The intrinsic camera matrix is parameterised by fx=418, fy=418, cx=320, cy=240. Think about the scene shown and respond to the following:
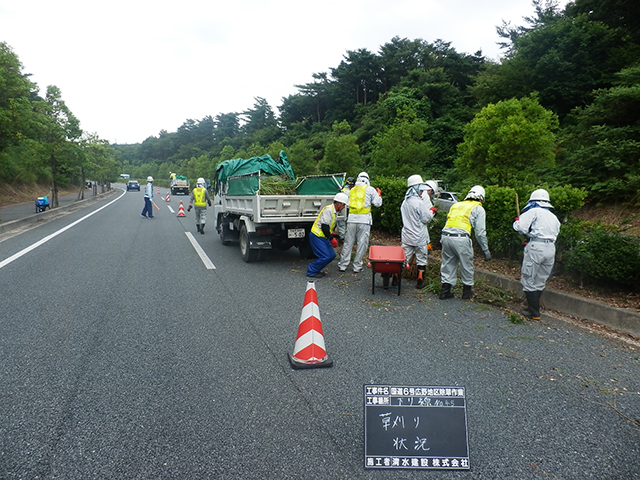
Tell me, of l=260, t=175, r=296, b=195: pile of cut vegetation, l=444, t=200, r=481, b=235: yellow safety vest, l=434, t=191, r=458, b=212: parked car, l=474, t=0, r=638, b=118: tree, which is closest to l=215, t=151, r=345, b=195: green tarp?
l=260, t=175, r=296, b=195: pile of cut vegetation

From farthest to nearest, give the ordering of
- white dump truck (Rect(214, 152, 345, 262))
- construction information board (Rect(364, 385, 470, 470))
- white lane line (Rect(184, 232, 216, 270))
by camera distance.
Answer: white lane line (Rect(184, 232, 216, 270)) < white dump truck (Rect(214, 152, 345, 262)) < construction information board (Rect(364, 385, 470, 470))

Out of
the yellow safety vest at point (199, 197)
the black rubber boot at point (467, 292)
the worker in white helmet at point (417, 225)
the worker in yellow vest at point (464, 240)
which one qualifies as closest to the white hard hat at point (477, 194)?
the worker in yellow vest at point (464, 240)

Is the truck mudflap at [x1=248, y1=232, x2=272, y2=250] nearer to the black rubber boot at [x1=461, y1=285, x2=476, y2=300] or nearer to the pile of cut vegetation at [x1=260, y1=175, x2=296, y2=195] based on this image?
the pile of cut vegetation at [x1=260, y1=175, x2=296, y2=195]

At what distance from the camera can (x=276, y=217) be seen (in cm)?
852

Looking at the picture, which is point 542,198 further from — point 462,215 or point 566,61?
point 566,61

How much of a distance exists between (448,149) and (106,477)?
39819 millimetres

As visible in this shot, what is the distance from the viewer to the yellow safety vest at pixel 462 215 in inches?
248

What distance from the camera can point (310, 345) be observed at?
3.90 m

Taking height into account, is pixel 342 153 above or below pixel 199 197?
above

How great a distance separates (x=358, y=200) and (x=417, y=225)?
130 cm

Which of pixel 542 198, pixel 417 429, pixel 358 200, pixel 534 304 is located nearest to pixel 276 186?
pixel 358 200

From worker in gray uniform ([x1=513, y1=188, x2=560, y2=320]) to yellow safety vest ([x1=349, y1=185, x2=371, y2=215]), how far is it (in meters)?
3.06

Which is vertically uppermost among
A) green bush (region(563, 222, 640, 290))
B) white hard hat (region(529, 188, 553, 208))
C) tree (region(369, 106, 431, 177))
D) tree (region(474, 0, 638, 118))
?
tree (region(474, 0, 638, 118))

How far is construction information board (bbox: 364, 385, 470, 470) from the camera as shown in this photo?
2.42m
